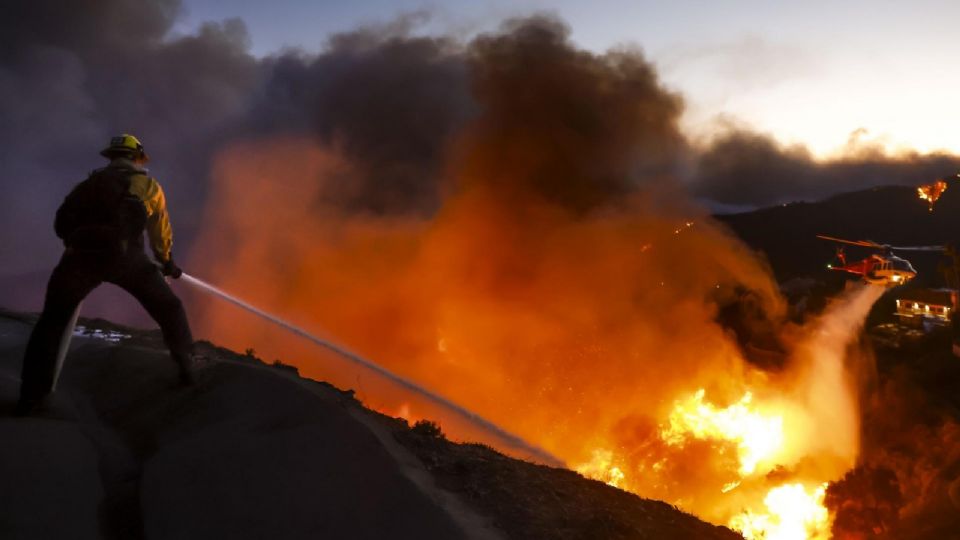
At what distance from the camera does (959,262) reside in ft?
115

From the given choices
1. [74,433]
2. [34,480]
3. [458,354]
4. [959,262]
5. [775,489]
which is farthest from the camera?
[959,262]

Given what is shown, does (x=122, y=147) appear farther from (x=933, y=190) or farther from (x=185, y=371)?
(x=933, y=190)

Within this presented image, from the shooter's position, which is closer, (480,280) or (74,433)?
(74,433)

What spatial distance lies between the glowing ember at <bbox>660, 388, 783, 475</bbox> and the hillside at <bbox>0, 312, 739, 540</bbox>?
58.1 feet

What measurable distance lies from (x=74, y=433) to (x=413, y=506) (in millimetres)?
2706

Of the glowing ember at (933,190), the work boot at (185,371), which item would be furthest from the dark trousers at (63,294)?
the glowing ember at (933,190)

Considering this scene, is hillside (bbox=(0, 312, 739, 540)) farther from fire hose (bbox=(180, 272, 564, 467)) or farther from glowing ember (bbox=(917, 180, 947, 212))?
glowing ember (bbox=(917, 180, 947, 212))

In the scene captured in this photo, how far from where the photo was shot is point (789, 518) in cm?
1900

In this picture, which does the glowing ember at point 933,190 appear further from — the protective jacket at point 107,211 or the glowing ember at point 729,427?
the protective jacket at point 107,211

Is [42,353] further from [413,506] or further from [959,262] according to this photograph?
[959,262]

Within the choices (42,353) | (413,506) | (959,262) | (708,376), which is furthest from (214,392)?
(959,262)

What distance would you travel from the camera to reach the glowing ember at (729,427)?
20.8 meters

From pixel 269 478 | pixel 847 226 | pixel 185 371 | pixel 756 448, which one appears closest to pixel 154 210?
pixel 185 371

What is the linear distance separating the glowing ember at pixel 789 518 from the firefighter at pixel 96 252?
61.8ft
